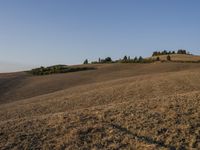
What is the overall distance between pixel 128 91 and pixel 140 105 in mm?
8418

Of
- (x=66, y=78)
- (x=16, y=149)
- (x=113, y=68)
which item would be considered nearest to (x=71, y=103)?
(x=16, y=149)

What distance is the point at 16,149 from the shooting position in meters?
8.71

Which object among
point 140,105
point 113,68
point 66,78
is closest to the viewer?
point 140,105

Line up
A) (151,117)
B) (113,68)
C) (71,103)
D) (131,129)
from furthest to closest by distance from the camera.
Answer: (113,68) → (71,103) → (151,117) → (131,129)

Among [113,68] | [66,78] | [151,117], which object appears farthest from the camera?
[113,68]

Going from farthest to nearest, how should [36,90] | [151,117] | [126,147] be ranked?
[36,90] < [151,117] < [126,147]

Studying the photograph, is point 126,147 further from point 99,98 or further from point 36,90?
point 36,90

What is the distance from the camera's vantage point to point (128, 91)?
2023cm

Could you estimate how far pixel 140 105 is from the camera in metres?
11.8

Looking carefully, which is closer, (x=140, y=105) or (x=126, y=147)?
Answer: (x=126, y=147)

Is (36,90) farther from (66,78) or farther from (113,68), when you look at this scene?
(113,68)

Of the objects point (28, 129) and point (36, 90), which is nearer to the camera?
point (28, 129)

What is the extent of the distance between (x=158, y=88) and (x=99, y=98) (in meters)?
3.65

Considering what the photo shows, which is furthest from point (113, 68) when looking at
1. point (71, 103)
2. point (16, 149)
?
point (16, 149)
